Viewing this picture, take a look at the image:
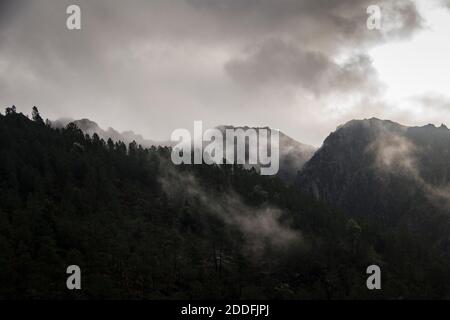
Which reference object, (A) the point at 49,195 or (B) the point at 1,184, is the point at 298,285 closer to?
(A) the point at 49,195

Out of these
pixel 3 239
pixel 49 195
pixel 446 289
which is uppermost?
pixel 49 195

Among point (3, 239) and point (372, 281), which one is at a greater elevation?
point (3, 239)

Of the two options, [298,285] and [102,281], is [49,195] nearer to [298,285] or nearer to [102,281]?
[102,281]
